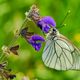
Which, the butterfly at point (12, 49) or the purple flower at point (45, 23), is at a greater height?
the purple flower at point (45, 23)

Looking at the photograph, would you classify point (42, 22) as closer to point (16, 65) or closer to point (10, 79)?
point (10, 79)

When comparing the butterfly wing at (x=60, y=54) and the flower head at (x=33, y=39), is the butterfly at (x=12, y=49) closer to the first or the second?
the flower head at (x=33, y=39)

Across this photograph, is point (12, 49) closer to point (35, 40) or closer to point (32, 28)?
point (35, 40)

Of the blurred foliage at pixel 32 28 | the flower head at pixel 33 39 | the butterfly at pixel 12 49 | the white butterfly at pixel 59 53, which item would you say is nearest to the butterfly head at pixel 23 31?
the flower head at pixel 33 39

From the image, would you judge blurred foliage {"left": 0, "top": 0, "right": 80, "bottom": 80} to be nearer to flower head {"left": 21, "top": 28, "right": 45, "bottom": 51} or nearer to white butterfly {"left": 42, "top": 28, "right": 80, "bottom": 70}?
white butterfly {"left": 42, "top": 28, "right": 80, "bottom": 70}

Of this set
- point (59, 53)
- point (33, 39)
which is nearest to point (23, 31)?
point (33, 39)

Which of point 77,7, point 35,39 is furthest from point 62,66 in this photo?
point 77,7

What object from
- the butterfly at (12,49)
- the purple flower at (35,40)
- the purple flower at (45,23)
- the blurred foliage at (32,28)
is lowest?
the butterfly at (12,49)
